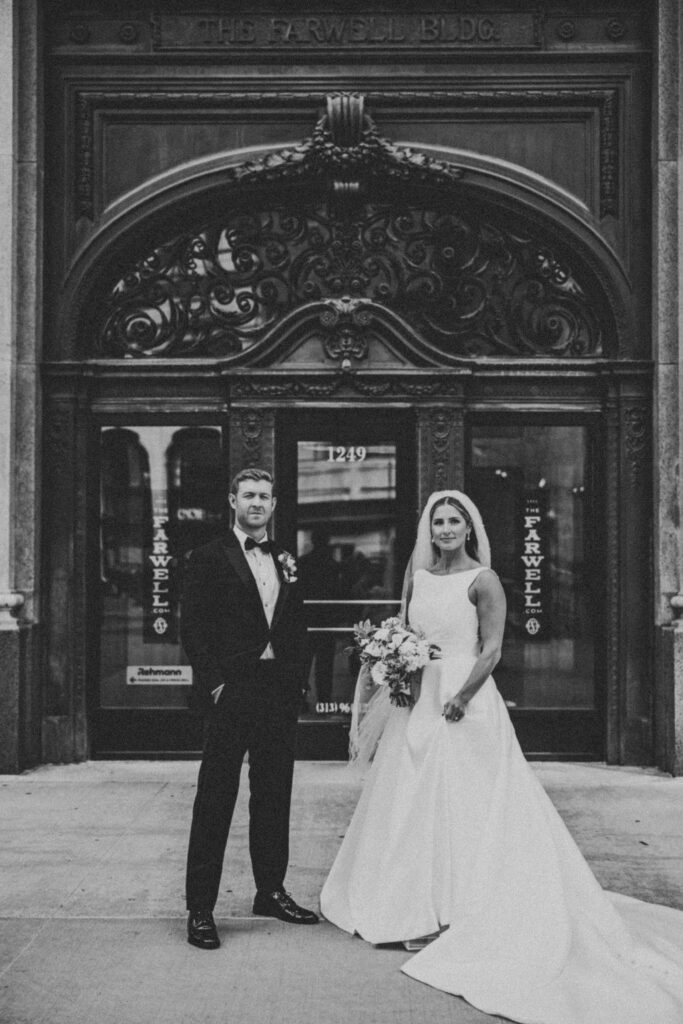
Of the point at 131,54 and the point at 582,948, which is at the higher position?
the point at 131,54

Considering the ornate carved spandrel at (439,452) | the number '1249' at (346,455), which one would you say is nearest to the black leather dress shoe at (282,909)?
the ornate carved spandrel at (439,452)

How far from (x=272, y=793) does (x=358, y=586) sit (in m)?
3.83

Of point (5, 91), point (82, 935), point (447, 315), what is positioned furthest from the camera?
point (447, 315)

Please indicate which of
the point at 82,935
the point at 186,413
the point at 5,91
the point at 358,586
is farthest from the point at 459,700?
the point at 5,91

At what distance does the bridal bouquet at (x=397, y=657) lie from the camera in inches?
203

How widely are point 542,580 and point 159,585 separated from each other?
3.10m

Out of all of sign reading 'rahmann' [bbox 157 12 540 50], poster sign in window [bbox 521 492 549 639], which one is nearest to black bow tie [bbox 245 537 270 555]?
poster sign in window [bbox 521 492 549 639]

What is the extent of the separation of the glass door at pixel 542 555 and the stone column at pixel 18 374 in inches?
139

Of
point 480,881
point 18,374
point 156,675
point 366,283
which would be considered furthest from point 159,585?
point 480,881

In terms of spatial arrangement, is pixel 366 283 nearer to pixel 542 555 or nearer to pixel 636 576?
pixel 542 555

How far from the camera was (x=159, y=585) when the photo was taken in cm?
915

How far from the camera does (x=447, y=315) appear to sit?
919cm

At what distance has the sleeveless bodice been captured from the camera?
5.29 m

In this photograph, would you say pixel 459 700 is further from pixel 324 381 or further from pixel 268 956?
pixel 324 381
